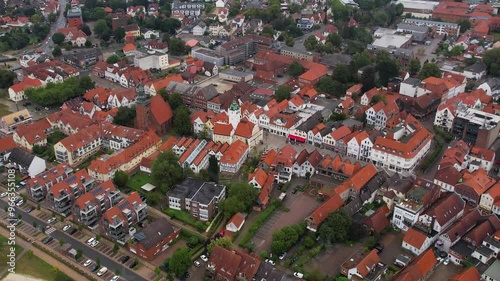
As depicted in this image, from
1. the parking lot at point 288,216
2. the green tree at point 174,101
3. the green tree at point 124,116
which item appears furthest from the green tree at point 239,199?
the green tree at point 174,101

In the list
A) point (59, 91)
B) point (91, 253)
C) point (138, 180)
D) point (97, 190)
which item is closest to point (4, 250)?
point (91, 253)

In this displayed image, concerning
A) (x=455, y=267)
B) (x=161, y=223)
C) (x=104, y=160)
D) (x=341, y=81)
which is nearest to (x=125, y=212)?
(x=161, y=223)

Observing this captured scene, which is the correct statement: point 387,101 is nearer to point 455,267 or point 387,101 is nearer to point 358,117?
point 358,117

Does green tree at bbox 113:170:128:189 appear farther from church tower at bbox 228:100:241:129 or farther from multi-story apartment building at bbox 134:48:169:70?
multi-story apartment building at bbox 134:48:169:70

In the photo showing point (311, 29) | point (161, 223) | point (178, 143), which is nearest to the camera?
point (161, 223)

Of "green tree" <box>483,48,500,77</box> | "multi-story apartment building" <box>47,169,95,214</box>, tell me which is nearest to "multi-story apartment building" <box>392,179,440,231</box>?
"multi-story apartment building" <box>47,169,95,214</box>

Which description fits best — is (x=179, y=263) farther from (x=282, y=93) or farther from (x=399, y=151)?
(x=282, y=93)
